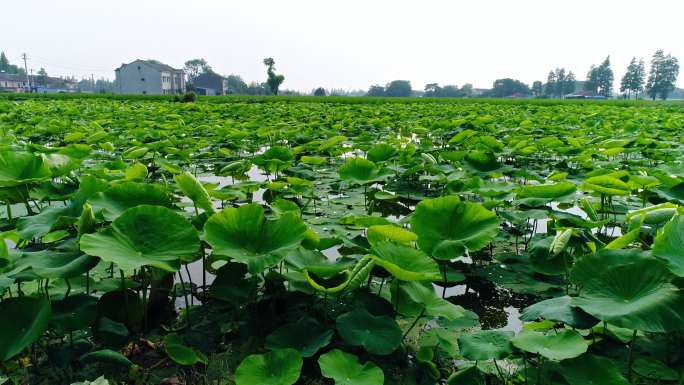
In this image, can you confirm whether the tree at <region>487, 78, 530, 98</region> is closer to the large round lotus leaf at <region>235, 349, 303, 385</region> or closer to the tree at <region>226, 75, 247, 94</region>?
the tree at <region>226, 75, 247, 94</region>

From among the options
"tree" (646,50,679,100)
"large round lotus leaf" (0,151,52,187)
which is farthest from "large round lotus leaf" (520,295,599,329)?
"tree" (646,50,679,100)

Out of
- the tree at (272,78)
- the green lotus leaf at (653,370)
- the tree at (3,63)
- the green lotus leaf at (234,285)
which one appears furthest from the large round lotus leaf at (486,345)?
the tree at (3,63)

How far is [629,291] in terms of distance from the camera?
105 cm

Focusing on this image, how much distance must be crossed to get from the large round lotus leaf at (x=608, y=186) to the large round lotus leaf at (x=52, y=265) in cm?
185

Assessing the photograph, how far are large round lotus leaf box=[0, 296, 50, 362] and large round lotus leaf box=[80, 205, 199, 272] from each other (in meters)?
0.20

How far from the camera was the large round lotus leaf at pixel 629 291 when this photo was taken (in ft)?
3.07

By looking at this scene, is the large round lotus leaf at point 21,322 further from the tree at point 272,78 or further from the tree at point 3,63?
the tree at point 3,63

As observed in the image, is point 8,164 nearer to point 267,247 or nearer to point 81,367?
point 81,367

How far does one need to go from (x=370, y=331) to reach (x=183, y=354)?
1.61 ft

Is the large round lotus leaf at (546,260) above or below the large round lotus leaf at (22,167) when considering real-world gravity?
below

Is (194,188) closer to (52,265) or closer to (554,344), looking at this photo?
(52,265)

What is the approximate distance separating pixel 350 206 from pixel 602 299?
1.78 metres

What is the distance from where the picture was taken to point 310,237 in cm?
138

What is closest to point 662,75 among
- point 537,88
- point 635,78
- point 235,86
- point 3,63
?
point 635,78
